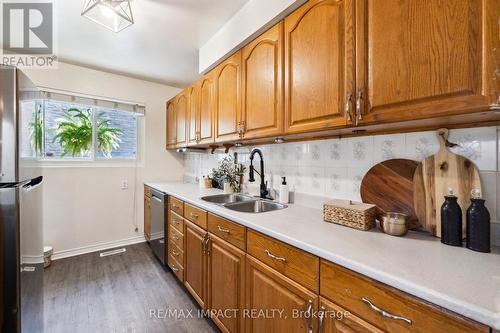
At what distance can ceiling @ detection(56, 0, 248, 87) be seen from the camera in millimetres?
1732

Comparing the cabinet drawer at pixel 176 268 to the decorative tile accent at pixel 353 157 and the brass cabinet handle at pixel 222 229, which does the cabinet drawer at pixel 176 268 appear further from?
the decorative tile accent at pixel 353 157

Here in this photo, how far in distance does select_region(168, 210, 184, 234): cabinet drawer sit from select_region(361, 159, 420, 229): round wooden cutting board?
1548 mm

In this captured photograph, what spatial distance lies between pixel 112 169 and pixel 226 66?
2273 millimetres

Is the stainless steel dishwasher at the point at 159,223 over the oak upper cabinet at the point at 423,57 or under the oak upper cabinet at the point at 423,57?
under

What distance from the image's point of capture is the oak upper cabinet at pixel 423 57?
2.34ft

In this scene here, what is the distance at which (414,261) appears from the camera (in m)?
0.76

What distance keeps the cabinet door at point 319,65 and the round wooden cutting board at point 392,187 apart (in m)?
0.41

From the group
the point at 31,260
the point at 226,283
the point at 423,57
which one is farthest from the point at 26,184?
the point at 423,57

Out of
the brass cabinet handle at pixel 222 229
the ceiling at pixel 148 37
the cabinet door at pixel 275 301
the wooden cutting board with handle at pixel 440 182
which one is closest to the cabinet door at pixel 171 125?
the ceiling at pixel 148 37

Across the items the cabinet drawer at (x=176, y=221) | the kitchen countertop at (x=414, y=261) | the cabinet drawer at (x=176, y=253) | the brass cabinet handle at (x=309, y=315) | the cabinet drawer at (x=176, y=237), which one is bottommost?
the cabinet drawer at (x=176, y=253)

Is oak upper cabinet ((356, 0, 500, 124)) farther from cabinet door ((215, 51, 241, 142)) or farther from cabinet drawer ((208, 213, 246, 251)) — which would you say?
cabinet door ((215, 51, 241, 142))

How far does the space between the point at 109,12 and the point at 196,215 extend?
157 centimetres

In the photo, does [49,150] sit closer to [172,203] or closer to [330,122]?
[172,203]

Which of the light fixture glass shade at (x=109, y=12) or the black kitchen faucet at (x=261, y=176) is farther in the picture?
the black kitchen faucet at (x=261, y=176)
